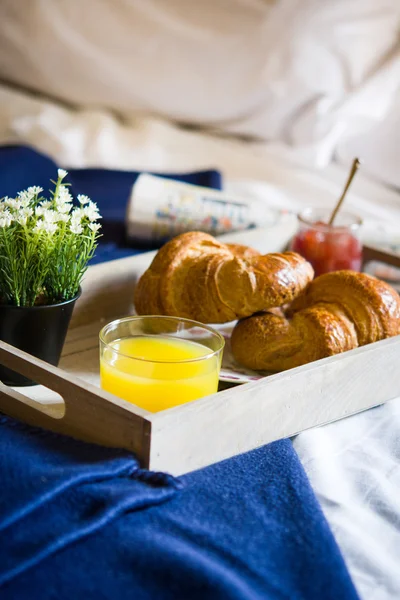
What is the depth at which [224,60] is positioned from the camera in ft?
6.57

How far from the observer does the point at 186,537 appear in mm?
655

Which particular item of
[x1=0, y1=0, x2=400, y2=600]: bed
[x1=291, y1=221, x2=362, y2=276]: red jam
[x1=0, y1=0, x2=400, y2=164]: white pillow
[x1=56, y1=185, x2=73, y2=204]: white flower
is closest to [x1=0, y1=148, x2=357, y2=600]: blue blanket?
[x1=56, y1=185, x2=73, y2=204]: white flower

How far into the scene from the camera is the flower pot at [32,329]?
33.7 inches

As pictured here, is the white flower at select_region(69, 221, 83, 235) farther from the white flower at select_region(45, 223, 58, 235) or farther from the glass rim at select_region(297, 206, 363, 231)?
the glass rim at select_region(297, 206, 363, 231)

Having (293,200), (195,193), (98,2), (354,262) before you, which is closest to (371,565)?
(354,262)

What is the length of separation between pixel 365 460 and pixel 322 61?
1.31 metres

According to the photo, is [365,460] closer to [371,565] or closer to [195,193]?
[371,565]

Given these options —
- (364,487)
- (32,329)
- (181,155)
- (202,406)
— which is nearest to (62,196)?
(32,329)

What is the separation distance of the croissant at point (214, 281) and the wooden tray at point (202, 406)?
0.11 metres

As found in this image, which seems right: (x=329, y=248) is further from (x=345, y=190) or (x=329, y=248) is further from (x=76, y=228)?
(x=76, y=228)

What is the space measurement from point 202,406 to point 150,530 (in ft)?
0.41

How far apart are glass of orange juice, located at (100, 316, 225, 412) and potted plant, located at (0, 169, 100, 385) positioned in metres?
0.07

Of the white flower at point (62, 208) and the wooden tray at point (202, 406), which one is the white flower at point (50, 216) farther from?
the wooden tray at point (202, 406)

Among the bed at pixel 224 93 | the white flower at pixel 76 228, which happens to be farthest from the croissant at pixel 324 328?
the bed at pixel 224 93
